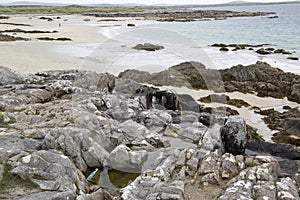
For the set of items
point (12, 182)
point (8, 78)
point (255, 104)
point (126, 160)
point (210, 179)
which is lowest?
point (255, 104)

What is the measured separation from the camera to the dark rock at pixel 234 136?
12.5 meters

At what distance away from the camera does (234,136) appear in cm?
1259

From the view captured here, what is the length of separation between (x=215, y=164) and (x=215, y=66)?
21.3 meters

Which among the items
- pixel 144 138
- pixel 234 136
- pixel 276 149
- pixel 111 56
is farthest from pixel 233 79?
pixel 144 138

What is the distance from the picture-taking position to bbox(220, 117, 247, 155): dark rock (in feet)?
41.0

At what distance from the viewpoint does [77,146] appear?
11.0 meters

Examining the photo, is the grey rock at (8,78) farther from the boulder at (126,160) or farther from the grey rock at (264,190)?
the grey rock at (264,190)

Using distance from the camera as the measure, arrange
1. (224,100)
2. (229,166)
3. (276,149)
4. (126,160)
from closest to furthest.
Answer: (229,166) < (126,160) < (276,149) < (224,100)

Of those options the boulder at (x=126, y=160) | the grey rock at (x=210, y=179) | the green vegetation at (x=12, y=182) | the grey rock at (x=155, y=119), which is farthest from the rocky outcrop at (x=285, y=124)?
the green vegetation at (x=12, y=182)

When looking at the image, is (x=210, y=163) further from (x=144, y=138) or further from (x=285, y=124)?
(x=285, y=124)

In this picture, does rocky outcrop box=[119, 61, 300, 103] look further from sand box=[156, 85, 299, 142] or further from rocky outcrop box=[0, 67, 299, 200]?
rocky outcrop box=[0, 67, 299, 200]

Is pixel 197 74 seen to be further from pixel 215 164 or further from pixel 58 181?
pixel 58 181

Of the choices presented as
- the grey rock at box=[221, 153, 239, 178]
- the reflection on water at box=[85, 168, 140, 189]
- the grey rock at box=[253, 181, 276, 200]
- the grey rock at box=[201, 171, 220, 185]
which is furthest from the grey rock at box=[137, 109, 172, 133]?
the grey rock at box=[253, 181, 276, 200]

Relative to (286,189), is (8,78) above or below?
above
